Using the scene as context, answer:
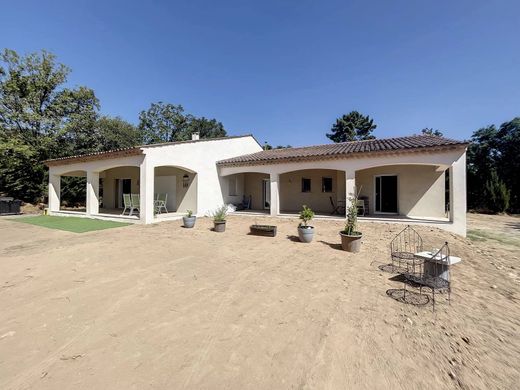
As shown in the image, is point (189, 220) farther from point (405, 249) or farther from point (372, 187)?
point (372, 187)

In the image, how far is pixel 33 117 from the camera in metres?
20.5

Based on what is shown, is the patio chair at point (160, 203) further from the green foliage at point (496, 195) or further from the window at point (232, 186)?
the green foliage at point (496, 195)

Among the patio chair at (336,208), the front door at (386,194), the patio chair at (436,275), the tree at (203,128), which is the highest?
the tree at (203,128)

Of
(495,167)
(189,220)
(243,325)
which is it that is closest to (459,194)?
(243,325)

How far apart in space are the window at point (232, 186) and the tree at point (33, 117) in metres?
15.4

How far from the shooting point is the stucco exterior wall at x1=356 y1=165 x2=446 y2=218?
12125mm

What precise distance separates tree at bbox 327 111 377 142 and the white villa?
23.8 metres

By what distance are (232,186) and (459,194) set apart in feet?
39.8

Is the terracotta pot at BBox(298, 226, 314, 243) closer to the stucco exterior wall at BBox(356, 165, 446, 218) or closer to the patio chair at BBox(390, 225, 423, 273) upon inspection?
the patio chair at BBox(390, 225, 423, 273)

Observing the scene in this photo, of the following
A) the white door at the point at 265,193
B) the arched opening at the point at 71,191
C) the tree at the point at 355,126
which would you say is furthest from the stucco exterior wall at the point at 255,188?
the tree at the point at 355,126

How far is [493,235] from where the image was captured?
35.3ft

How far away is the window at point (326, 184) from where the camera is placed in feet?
50.2

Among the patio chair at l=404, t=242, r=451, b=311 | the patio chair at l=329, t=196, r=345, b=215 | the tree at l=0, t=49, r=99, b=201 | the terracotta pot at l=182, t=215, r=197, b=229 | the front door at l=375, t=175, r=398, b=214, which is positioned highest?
the tree at l=0, t=49, r=99, b=201

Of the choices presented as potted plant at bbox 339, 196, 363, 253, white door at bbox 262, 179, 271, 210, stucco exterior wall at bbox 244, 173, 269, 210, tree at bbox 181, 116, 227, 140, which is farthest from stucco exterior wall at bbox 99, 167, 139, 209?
tree at bbox 181, 116, 227, 140
